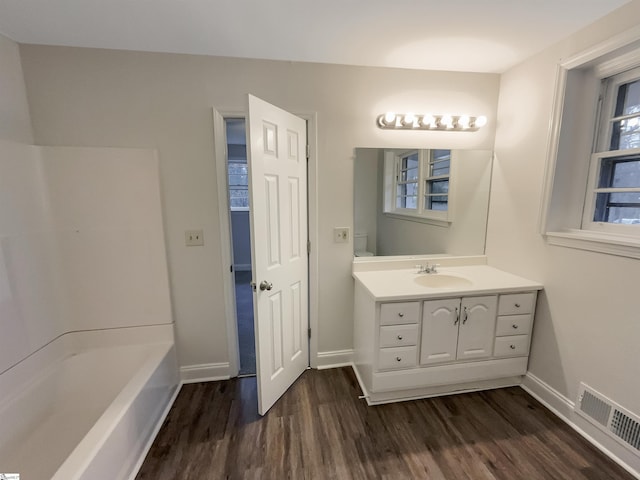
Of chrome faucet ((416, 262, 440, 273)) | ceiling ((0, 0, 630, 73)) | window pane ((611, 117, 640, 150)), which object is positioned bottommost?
chrome faucet ((416, 262, 440, 273))

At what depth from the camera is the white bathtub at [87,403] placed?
1.28 meters

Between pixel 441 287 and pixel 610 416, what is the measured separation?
106 centimetres

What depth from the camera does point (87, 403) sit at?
5.81ft

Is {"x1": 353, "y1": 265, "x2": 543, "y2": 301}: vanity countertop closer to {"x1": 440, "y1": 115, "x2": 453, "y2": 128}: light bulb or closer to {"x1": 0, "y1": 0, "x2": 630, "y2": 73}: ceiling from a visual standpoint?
{"x1": 440, "y1": 115, "x2": 453, "y2": 128}: light bulb

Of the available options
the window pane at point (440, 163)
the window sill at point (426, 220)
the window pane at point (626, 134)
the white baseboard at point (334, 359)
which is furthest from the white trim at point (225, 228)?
the window pane at point (626, 134)

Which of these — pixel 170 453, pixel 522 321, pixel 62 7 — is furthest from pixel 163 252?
pixel 522 321

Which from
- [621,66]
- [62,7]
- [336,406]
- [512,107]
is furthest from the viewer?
[512,107]

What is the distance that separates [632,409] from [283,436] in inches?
72.9

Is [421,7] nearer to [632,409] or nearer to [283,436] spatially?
[632,409]

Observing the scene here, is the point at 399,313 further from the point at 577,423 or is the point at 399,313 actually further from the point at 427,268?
the point at 577,423

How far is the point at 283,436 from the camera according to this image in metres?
1.67

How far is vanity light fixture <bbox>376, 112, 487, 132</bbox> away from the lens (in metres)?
2.05

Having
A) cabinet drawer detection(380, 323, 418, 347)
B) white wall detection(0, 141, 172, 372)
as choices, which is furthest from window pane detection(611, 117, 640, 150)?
white wall detection(0, 141, 172, 372)

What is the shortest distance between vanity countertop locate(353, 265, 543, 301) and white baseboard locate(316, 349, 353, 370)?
68 cm
